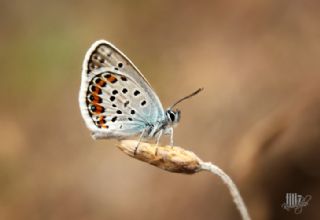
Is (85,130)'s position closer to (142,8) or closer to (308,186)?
(142,8)

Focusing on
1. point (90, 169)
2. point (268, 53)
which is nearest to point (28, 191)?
point (90, 169)

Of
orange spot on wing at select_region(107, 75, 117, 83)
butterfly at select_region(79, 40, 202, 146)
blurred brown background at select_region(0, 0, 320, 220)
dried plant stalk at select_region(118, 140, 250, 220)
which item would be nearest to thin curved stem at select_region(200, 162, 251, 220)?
dried plant stalk at select_region(118, 140, 250, 220)

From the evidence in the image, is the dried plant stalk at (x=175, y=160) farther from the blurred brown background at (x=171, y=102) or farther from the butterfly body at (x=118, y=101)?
the blurred brown background at (x=171, y=102)

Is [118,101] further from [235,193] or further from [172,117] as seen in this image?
[235,193]

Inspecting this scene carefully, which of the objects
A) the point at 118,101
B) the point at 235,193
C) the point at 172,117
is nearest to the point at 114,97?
the point at 118,101

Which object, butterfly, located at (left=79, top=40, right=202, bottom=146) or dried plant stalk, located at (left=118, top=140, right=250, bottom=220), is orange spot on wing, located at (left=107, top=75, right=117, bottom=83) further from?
dried plant stalk, located at (left=118, top=140, right=250, bottom=220)

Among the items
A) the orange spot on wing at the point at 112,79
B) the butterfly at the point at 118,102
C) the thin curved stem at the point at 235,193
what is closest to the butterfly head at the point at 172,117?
the butterfly at the point at 118,102

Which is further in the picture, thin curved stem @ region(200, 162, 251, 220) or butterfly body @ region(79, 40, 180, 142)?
butterfly body @ region(79, 40, 180, 142)
